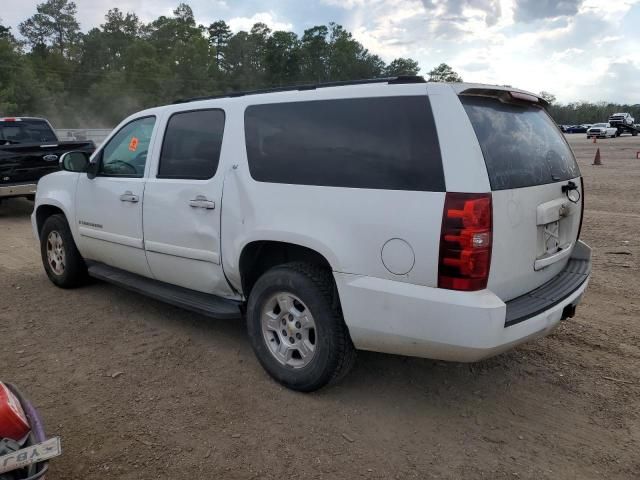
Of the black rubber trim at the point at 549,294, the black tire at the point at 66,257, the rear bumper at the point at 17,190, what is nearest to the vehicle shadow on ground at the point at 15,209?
the rear bumper at the point at 17,190

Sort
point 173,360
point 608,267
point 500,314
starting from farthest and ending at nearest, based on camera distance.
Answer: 1. point 608,267
2. point 173,360
3. point 500,314

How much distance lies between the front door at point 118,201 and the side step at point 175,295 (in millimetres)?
85

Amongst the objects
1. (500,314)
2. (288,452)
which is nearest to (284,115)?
(500,314)

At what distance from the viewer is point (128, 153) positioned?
4.65 m

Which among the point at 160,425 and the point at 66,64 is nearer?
the point at 160,425

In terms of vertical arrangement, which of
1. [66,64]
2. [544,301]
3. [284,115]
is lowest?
[544,301]

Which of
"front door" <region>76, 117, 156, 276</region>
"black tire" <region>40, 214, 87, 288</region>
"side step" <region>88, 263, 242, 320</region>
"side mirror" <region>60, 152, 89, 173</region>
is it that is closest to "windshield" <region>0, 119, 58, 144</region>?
"black tire" <region>40, 214, 87, 288</region>

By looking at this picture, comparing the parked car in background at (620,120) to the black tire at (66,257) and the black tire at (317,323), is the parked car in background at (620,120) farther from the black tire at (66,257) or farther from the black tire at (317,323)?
the black tire at (317,323)

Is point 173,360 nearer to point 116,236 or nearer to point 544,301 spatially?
point 116,236

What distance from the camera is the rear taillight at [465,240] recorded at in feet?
8.63

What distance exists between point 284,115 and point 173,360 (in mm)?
1998

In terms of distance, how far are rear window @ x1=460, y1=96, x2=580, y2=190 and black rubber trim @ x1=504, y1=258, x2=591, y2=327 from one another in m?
0.64

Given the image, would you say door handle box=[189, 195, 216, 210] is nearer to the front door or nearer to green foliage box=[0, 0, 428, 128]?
the front door

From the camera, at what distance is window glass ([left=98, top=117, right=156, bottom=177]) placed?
176 inches
